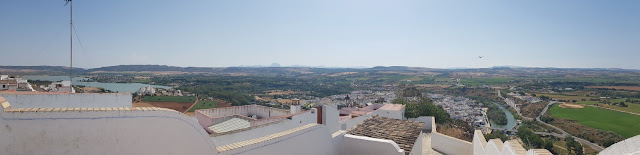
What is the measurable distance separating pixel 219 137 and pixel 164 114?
3.91m

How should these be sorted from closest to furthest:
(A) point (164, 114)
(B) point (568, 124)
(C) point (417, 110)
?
(A) point (164, 114)
(C) point (417, 110)
(B) point (568, 124)

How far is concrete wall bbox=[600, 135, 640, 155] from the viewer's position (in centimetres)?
286

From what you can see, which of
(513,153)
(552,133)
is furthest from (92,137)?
(552,133)

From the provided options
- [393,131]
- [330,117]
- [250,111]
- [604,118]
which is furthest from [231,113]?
[604,118]

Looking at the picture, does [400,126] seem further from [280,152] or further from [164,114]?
[164,114]

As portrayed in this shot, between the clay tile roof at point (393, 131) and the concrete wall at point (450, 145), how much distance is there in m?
2.40

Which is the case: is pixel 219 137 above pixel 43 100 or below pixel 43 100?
below

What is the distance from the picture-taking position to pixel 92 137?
3961 mm

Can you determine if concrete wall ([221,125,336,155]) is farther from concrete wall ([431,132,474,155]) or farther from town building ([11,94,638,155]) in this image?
concrete wall ([431,132,474,155])

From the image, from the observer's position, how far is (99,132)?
399 centimetres

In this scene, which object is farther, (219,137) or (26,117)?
(219,137)

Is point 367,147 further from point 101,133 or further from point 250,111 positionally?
A: point 250,111

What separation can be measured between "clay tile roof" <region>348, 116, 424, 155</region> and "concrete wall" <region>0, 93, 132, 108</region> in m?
5.93

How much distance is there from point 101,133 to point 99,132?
0.08ft
